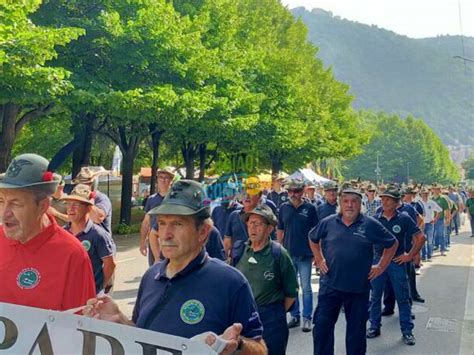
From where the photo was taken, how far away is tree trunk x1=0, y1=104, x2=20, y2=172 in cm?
1736

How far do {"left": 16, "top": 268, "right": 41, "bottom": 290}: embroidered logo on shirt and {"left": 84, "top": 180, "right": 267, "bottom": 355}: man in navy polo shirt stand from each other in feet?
1.57

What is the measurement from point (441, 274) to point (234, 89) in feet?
41.7

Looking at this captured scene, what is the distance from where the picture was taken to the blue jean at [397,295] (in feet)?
23.3

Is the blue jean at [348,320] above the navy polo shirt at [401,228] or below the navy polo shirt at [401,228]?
below

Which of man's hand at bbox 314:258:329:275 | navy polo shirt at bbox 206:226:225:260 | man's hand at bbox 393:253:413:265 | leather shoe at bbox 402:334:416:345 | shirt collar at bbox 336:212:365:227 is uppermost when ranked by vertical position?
shirt collar at bbox 336:212:365:227

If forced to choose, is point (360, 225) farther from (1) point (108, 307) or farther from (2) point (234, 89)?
(2) point (234, 89)

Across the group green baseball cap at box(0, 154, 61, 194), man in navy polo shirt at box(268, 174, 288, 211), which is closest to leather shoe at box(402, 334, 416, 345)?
green baseball cap at box(0, 154, 61, 194)

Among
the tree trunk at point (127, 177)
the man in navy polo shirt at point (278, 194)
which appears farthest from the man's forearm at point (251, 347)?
the tree trunk at point (127, 177)

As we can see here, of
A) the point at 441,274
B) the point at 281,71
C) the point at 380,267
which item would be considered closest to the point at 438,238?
the point at 441,274

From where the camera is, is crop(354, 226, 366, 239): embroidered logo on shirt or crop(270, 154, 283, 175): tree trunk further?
crop(270, 154, 283, 175): tree trunk

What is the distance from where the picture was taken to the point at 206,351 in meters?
2.06

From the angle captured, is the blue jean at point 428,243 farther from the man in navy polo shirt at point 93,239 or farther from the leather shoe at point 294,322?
the man in navy polo shirt at point 93,239

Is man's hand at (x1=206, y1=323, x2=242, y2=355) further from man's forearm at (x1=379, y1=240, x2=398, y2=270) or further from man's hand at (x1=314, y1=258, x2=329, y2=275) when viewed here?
man's forearm at (x1=379, y1=240, x2=398, y2=270)

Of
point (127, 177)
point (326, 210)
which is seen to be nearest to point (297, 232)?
point (326, 210)
